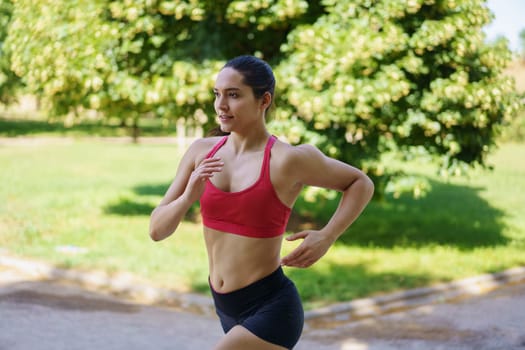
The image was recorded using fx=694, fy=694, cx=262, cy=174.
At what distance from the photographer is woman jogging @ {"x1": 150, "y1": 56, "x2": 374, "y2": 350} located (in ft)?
9.23

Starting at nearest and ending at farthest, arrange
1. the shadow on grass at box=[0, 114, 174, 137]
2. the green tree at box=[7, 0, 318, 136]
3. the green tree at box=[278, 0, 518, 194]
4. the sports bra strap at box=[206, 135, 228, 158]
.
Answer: the sports bra strap at box=[206, 135, 228, 158]
the green tree at box=[278, 0, 518, 194]
the green tree at box=[7, 0, 318, 136]
the shadow on grass at box=[0, 114, 174, 137]

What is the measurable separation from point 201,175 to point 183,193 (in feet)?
0.88

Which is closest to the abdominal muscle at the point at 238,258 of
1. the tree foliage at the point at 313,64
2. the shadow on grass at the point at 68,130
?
the tree foliage at the point at 313,64

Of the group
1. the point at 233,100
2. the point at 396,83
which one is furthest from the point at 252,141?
the point at 396,83

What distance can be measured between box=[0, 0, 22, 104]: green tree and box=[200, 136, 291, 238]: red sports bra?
69.9 feet

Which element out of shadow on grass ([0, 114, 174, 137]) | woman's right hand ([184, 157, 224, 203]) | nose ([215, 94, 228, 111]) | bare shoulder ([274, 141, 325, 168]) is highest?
nose ([215, 94, 228, 111])

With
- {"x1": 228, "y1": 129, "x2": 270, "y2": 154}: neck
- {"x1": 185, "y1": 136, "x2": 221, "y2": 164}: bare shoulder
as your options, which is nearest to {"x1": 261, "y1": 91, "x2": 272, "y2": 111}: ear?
{"x1": 228, "y1": 129, "x2": 270, "y2": 154}: neck

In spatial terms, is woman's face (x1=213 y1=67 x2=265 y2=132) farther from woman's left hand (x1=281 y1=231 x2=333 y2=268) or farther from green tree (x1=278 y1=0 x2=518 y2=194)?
green tree (x1=278 y1=0 x2=518 y2=194)

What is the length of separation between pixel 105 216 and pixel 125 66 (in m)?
3.49

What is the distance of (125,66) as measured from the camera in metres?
11.0

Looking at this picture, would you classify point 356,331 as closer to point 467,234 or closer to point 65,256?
point 65,256

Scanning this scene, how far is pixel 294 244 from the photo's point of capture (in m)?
11.3

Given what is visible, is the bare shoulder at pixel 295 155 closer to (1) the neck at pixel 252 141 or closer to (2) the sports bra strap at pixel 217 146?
(1) the neck at pixel 252 141

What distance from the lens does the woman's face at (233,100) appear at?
2.78 m
